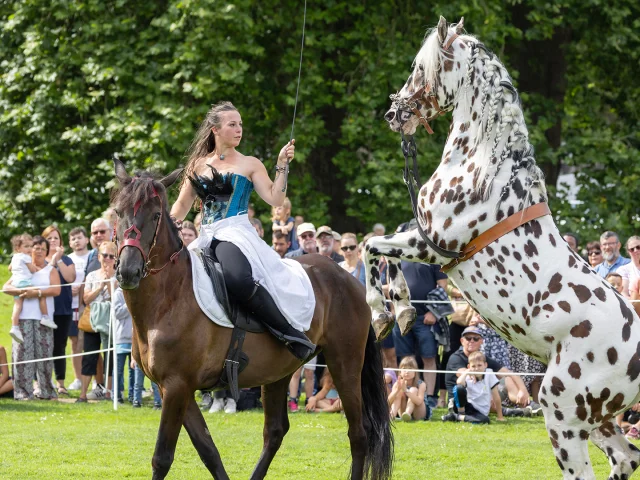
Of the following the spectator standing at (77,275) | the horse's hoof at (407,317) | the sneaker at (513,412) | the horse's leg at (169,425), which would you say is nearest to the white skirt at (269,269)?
the horse's leg at (169,425)

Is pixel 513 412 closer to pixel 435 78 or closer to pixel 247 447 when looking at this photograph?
pixel 247 447

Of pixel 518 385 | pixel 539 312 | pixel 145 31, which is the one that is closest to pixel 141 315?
pixel 539 312

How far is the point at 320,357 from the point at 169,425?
23.2 ft

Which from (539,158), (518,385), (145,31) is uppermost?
(145,31)

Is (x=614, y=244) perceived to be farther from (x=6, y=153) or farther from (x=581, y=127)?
(x=6, y=153)

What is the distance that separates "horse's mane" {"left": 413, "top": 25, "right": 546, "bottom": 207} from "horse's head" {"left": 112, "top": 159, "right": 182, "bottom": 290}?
1987 millimetres

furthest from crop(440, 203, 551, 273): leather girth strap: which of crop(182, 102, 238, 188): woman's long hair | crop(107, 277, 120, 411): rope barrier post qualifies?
crop(107, 277, 120, 411): rope barrier post

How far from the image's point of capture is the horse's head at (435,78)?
5625 mm

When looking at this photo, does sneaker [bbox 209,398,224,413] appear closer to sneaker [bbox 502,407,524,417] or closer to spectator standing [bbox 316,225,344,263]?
spectator standing [bbox 316,225,344,263]

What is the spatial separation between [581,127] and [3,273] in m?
11.6

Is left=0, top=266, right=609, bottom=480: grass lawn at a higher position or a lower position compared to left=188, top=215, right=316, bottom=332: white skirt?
lower

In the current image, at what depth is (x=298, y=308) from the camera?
297 inches

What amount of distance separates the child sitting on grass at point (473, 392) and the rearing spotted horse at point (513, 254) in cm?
624

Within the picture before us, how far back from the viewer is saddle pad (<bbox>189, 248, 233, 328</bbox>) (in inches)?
275
